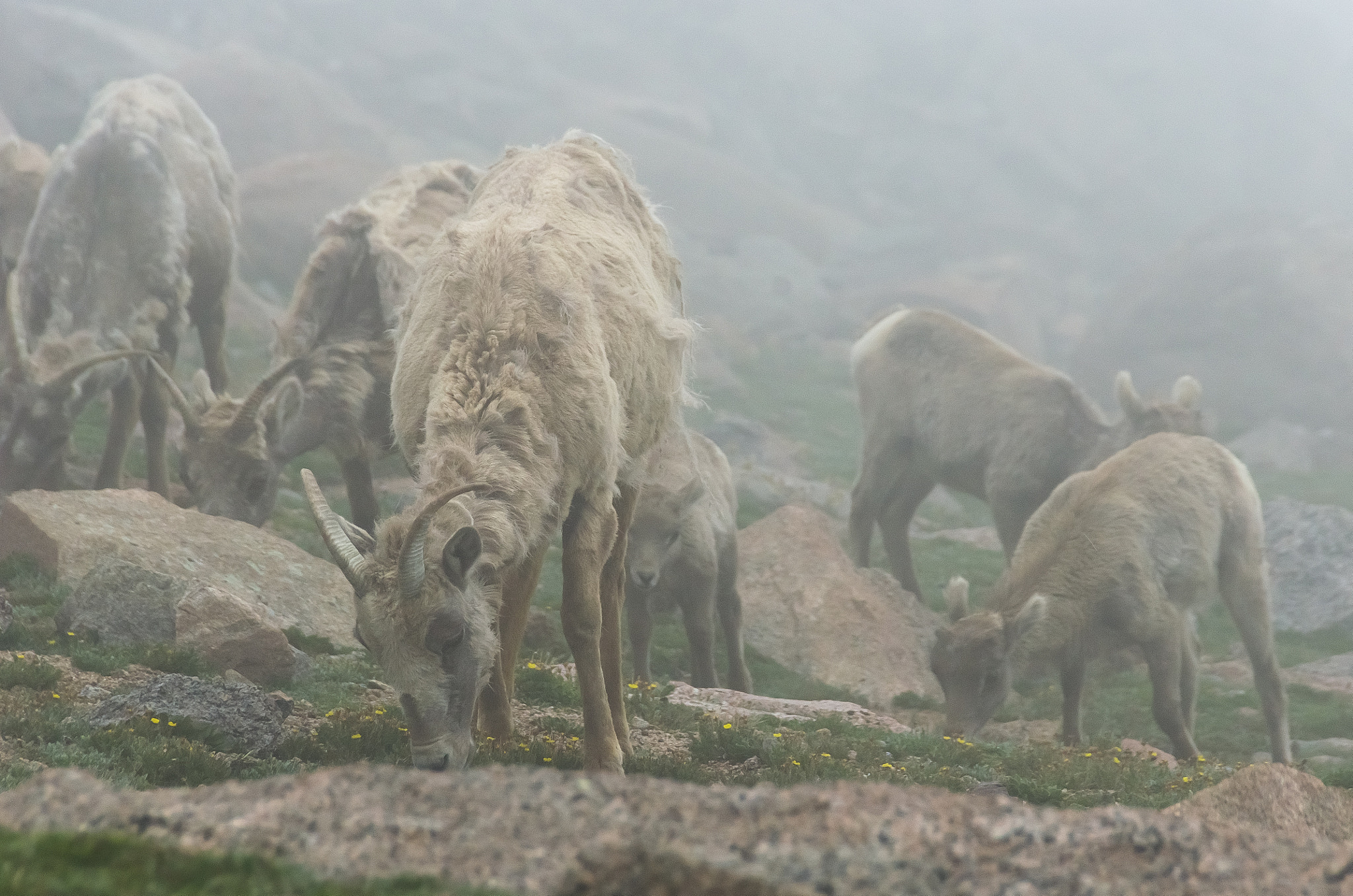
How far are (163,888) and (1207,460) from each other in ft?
40.3

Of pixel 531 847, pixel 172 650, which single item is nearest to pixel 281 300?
pixel 172 650

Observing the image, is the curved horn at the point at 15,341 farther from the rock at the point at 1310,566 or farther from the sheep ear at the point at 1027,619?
the rock at the point at 1310,566

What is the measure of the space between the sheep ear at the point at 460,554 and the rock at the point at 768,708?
4.35 m

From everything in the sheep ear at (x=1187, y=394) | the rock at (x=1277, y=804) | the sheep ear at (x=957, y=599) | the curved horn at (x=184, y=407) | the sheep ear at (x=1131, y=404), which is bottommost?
the sheep ear at (x=957, y=599)

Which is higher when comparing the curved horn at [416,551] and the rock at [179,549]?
the curved horn at [416,551]

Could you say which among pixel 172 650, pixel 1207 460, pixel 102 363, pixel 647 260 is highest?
pixel 647 260

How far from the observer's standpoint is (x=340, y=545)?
6527 mm

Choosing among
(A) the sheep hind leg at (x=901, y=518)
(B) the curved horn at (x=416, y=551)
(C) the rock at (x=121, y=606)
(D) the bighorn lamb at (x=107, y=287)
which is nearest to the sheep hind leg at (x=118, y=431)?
(D) the bighorn lamb at (x=107, y=287)

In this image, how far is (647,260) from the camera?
30.6 feet

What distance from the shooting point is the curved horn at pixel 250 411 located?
12.7 metres

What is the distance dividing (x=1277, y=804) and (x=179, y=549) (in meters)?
8.71

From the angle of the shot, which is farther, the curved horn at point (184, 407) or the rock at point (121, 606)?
A: the curved horn at point (184, 407)

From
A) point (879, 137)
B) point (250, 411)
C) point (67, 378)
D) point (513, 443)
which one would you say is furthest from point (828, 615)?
point (879, 137)

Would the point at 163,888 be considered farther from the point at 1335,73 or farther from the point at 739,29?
the point at 1335,73
